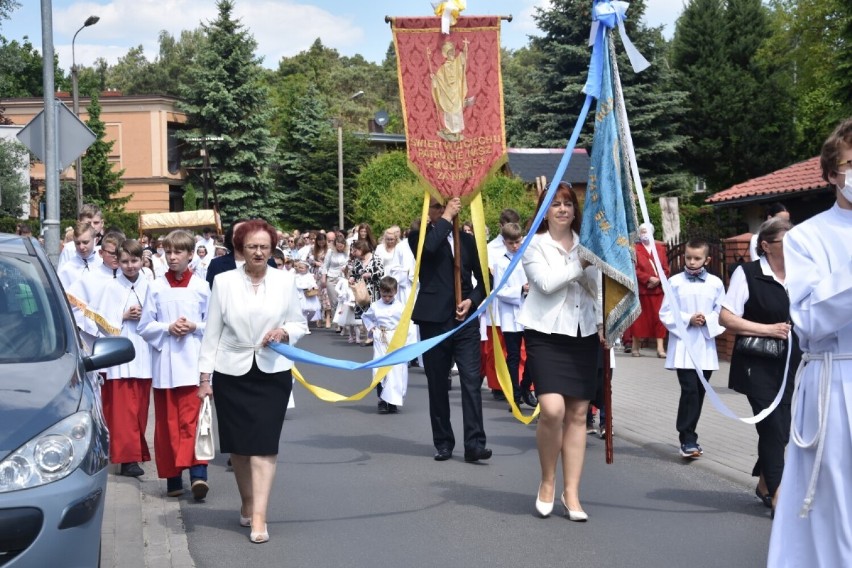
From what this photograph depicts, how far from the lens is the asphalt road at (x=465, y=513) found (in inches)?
266

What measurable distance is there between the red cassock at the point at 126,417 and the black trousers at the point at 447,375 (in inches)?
87.8

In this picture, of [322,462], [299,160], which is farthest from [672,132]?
[322,462]

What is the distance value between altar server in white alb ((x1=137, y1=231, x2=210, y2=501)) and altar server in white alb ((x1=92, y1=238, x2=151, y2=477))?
0.48m

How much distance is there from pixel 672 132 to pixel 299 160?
92.3 feet

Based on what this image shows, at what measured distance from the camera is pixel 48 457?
489cm

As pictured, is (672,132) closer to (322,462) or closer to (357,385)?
(357,385)

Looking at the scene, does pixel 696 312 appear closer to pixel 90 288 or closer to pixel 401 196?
pixel 90 288

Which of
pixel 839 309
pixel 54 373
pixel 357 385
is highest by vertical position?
pixel 839 309

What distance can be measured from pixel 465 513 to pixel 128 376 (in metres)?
2.96

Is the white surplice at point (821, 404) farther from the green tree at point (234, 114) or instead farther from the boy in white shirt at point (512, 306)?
the green tree at point (234, 114)

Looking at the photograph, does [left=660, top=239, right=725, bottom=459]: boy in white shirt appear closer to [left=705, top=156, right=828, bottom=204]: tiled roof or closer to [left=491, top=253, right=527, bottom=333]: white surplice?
[left=491, top=253, right=527, bottom=333]: white surplice

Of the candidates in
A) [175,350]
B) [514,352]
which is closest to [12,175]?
[514,352]

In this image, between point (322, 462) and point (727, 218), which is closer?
point (322, 462)

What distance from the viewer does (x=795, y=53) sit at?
45.5 meters
